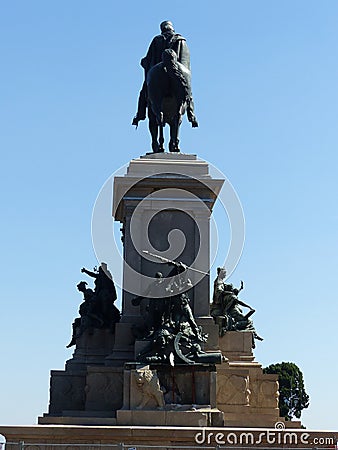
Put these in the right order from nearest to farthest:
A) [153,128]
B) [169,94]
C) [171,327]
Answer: [171,327], [169,94], [153,128]

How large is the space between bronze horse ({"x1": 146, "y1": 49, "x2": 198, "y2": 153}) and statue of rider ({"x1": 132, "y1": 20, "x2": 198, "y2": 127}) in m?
0.43

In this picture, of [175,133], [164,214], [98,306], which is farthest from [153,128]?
[98,306]

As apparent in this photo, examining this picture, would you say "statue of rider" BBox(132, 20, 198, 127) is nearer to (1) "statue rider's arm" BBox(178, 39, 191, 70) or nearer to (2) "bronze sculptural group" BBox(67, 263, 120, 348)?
(1) "statue rider's arm" BBox(178, 39, 191, 70)

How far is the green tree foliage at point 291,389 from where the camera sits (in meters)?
72.8

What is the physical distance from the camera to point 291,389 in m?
73.2

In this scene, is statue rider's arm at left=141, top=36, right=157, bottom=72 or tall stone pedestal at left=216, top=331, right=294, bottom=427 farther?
statue rider's arm at left=141, top=36, right=157, bottom=72

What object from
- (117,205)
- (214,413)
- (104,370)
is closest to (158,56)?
(117,205)

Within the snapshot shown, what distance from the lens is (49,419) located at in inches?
985

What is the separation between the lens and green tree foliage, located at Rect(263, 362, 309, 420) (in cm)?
7275

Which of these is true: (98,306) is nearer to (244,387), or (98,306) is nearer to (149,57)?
(244,387)

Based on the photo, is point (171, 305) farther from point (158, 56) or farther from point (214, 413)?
point (158, 56)

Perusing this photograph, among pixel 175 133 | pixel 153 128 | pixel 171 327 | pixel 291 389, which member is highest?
pixel 291 389

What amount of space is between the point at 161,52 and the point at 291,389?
150 ft


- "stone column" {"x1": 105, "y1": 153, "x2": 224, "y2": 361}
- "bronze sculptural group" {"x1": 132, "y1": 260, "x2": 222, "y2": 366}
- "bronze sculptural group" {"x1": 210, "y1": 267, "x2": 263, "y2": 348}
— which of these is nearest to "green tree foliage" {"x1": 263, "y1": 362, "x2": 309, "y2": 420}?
"bronze sculptural group" {"x1": 210, "y1": 267, "x2": 263, "y2": 348}
